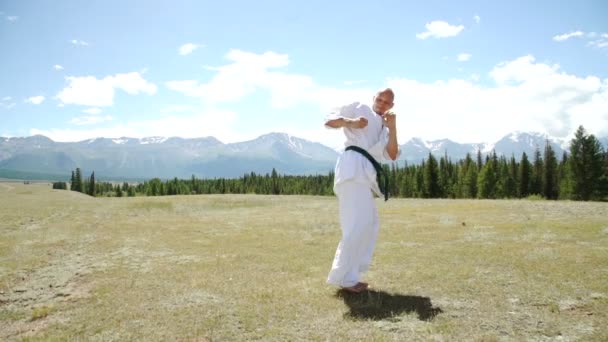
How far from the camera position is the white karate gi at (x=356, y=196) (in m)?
6.96

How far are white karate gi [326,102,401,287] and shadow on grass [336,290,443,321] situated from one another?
32cm

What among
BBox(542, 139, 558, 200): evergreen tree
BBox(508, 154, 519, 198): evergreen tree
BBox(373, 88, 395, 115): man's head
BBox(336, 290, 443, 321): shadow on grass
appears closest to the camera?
BBox(336, 290, 443, 321): shadow on grass

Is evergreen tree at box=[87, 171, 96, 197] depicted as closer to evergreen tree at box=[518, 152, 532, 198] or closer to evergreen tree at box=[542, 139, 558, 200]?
evergreen tree at box=[518, 152, 532, 198]

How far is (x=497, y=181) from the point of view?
8438 cm

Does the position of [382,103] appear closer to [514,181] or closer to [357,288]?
[357,288]

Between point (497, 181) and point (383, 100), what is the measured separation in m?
87.1

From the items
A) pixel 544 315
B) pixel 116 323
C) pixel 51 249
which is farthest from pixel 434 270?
pixel 51 249

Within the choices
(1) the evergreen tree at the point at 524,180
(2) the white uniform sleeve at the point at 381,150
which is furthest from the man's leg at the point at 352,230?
(1) the evergreen tree at the point at 524,180

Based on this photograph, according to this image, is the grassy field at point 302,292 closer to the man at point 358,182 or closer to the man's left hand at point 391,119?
the man at point 358,182

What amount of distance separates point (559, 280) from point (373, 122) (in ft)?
16.5

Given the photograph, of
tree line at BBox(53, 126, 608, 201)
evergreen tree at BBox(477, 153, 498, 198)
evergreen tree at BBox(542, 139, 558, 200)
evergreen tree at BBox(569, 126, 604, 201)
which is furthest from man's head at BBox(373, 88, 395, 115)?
evergreen tree at BBox(542, 139, 558, 200)

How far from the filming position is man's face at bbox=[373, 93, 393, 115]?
7.57 m

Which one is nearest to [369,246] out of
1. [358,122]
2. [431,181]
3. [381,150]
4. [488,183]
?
[381,150]

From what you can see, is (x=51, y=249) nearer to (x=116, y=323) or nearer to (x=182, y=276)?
(x=182, y=276)
